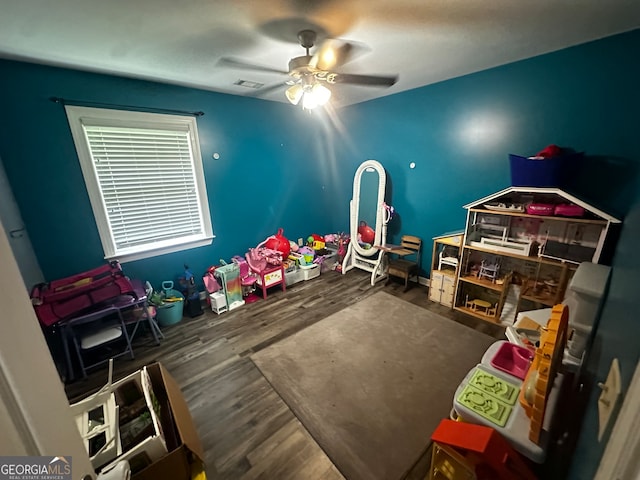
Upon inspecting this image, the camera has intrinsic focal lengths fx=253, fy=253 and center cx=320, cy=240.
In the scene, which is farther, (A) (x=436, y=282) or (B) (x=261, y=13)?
(A) (x=436, y=282)

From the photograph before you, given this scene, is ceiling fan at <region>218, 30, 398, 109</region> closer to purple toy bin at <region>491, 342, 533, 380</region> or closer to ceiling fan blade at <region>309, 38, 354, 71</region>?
ceiling fan blade at <region>309, 38, 354, 71</region>

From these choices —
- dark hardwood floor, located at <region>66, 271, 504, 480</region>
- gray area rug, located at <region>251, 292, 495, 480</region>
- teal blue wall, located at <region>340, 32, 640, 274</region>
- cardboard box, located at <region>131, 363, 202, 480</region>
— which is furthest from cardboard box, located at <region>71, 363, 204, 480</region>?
teal blue wall, located at <region>340, 32, 640, 274</region>

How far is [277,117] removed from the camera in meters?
3.46

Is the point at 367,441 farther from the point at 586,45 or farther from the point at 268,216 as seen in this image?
the point at 586,45

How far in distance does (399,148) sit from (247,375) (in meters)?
3.06

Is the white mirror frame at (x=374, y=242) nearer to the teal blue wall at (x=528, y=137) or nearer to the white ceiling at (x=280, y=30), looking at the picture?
the teal blue wall at (x=528, y=137)

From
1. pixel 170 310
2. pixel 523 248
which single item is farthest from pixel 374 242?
pixel 170 310

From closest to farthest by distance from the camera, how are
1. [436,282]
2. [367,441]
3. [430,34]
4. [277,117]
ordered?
[367,441] → [430,34] → [436,282] → [277,117]

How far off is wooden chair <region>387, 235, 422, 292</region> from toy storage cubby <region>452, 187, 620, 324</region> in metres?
0.62

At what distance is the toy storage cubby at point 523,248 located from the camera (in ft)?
6.75

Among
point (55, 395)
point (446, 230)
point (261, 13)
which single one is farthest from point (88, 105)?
point (446, 230)

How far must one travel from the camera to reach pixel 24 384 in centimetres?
42

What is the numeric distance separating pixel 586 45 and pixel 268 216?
3453 millimetres

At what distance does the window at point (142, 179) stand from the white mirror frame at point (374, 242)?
6.48 feet
